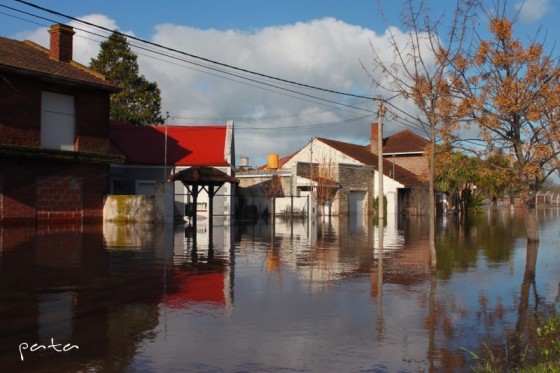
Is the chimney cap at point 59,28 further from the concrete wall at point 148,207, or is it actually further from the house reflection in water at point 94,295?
the house reflection in water at point 94,295

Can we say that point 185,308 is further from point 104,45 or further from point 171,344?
point 104,45

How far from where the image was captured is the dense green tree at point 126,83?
5566cm

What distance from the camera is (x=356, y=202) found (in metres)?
50.3

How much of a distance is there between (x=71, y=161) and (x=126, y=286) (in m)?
19.6

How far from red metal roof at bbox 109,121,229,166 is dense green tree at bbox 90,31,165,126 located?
12.9 m

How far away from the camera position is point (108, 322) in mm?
7641

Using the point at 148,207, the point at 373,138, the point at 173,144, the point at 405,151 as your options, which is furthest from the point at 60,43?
the point at 405,151

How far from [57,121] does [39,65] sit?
2666 millimetres

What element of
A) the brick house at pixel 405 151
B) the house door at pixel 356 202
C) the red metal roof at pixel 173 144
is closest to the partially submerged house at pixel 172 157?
the red metal roof at pixel 173 144

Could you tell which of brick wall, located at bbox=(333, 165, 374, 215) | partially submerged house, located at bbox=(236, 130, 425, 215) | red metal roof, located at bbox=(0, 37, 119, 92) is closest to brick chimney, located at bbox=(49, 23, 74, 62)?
red metal roof, located at bbox=(0, 37, 119, 92)

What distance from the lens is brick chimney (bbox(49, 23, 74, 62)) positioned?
3011 centimetres

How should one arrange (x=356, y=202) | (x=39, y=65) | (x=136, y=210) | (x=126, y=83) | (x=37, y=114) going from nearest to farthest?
(x=37, y=114) < (x=39, y=65) < (x=136, y=210) < (x=356, y=202) < (x=126, y=83)

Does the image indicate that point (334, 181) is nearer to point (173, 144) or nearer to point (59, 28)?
point (173, 144)

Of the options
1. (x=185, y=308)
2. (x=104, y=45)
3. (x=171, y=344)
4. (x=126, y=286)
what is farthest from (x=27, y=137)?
(x=104, y=45)
